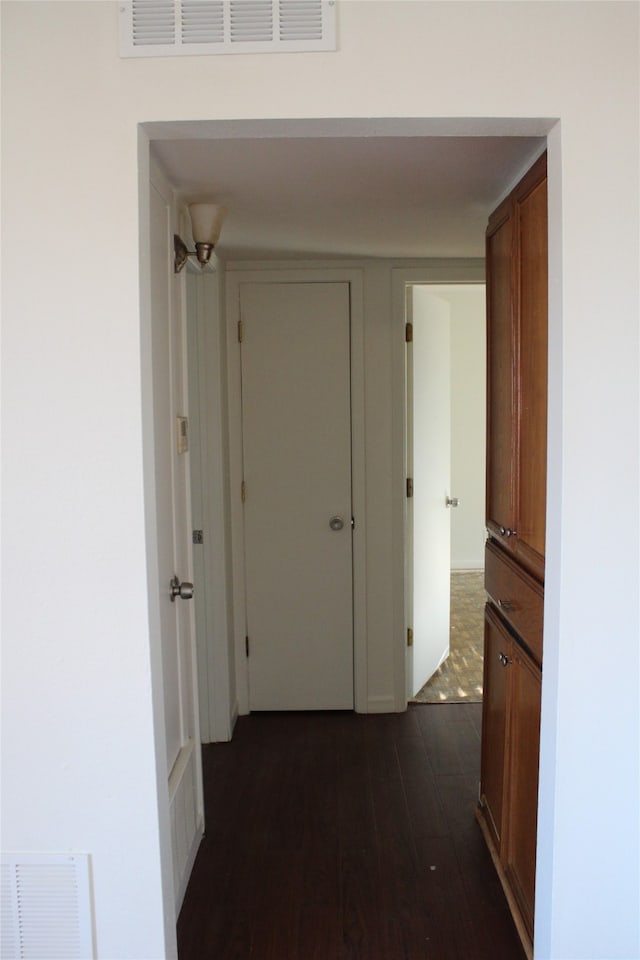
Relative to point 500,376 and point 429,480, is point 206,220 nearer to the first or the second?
point 500,376

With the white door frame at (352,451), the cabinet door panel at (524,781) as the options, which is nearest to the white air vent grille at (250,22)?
the cabinet door panel at (524,781)

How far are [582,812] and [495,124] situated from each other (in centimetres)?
141

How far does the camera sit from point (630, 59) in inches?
55.6

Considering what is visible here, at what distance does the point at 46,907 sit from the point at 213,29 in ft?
5.90

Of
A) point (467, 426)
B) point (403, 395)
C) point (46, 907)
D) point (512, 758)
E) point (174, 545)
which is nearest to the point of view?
point (46, 907)

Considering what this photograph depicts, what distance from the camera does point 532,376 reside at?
5.95ft

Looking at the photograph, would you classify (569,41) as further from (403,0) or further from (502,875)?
(502,875)

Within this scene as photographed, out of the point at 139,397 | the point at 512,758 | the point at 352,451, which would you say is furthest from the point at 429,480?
the point at 139,397

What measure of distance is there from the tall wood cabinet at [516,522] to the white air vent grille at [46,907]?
108 cm

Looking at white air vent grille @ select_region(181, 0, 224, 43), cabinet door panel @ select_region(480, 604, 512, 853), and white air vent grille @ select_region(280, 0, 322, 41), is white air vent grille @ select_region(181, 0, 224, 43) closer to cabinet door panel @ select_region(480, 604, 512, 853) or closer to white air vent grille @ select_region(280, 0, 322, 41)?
white air vent grille @ select_region(280, 0, 322, 41)

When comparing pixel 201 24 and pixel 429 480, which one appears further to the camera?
pixel 429 480

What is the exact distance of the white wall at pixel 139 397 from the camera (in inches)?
55.7

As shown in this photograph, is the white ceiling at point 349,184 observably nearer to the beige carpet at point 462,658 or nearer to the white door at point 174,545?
the white door at point 174,545

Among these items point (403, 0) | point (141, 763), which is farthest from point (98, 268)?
point (141, 763)
